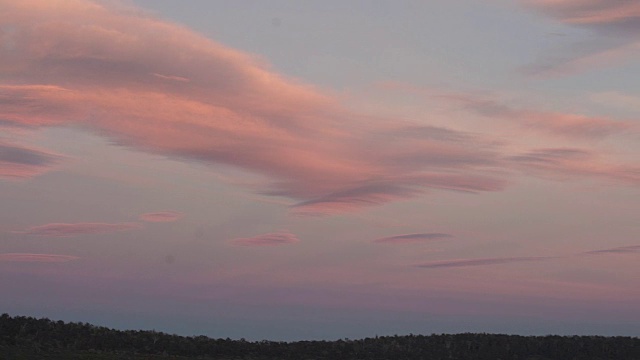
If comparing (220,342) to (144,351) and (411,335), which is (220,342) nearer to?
(144,351)

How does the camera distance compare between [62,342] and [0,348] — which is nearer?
[0,348]

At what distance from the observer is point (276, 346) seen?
167ft

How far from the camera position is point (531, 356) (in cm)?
5422

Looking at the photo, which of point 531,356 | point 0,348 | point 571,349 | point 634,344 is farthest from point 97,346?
point 634,344

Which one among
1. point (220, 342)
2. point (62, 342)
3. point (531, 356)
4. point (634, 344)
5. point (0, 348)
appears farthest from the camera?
point (634, 344)

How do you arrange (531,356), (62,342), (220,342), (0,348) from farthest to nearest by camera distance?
(531,356), (220,342), (62,342), (0,348)

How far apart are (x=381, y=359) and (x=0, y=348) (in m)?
22.0

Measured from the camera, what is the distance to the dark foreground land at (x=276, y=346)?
1689 inches

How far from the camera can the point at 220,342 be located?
49.3 m

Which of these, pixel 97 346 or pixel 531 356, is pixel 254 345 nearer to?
pixel 97 346

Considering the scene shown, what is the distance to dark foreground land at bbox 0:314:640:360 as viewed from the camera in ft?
141

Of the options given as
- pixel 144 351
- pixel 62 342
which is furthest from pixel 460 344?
pixel 62 342

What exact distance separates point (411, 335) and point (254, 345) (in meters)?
12.0

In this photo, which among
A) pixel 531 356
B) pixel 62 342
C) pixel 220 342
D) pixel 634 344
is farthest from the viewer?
pixel 634 344
